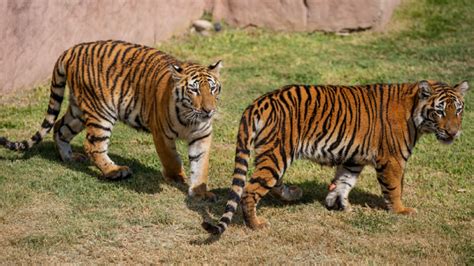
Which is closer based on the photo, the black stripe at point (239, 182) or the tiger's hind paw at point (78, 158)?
the black stripe at point (239, 182)

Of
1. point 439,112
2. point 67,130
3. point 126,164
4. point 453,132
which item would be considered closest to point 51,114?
point 67,130

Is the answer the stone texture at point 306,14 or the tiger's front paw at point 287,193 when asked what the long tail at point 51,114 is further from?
the stone texture at point 306,14

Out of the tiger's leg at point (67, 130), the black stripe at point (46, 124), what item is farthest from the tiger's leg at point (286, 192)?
the black stripe at point (46, 124)

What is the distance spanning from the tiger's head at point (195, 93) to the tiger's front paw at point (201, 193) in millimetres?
598

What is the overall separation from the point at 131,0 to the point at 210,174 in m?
4.82

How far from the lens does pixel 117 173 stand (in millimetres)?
7391

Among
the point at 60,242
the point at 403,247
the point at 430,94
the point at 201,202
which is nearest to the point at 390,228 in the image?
the point at 403,247

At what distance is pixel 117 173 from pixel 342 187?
208 cm

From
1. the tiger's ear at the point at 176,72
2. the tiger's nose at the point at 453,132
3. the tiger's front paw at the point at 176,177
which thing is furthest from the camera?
the tiger's front paw at the point at 176,177

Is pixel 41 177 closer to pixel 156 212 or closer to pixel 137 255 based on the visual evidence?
pixel 156 212

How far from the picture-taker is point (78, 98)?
7.65m

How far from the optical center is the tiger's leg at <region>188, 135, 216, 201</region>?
23.1 feet

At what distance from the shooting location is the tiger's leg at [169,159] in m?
7.14

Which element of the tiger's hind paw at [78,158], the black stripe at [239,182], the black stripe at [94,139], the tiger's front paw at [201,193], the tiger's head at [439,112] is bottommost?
the tiger's hind paw at [78,158]
